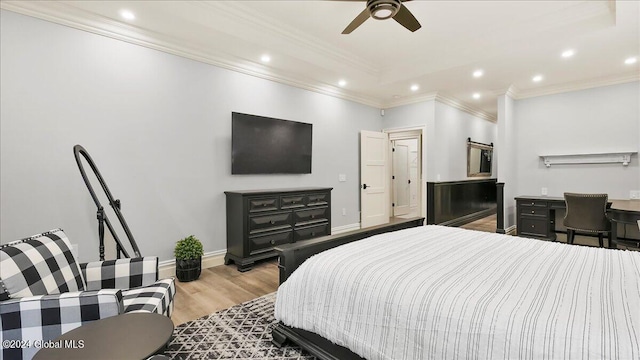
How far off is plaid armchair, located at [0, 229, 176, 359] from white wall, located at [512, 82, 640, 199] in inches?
235

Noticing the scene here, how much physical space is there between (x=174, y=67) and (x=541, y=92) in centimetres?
586

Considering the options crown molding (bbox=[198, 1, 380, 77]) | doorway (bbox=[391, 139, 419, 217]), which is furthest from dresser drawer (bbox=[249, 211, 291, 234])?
doorway (bbox=[391, 139, 419, 217])

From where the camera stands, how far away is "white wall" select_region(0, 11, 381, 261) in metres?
2.62

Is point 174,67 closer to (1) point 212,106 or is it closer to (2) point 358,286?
(1) point 212,106

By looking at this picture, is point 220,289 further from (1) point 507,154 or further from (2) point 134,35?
(1) point 507,154

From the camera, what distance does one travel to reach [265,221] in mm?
3807

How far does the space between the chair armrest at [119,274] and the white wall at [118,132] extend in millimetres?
1268

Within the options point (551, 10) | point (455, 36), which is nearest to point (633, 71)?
point (551, 10)

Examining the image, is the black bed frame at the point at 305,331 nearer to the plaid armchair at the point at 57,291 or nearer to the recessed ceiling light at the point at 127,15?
the plaid armchair at the point at 57,291

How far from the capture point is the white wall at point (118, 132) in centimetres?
262

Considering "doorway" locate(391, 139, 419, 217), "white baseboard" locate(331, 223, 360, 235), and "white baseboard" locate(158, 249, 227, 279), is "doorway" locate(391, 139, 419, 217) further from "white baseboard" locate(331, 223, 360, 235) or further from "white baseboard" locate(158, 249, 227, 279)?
"white baseboard" locate(158, 249, 227, 279)

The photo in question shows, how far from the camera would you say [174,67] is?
3510 mm

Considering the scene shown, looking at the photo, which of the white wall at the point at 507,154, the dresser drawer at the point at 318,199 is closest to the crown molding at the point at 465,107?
the white wall at the point at 507,154

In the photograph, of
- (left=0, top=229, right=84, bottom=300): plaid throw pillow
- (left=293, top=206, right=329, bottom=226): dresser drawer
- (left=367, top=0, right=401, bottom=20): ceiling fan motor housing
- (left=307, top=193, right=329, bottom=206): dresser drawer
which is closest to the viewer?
(left=0, top=229, right=84, bottom=300): plaid throw pillow
